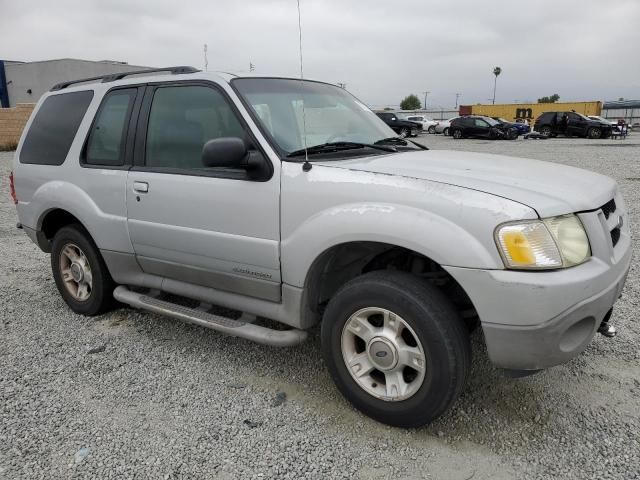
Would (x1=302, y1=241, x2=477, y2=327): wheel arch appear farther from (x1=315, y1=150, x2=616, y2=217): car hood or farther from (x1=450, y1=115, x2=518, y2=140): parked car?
(x1=450, y1=115, x2=518, y2=140): parked car

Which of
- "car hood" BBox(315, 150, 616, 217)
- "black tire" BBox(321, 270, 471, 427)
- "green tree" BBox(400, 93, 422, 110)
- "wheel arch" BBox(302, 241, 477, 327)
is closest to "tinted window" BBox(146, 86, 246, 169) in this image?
"car hood" BBox(315, 150, 616, 217)

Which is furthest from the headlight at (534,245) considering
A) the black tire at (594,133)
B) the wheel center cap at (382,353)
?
the black tire at (594,133)

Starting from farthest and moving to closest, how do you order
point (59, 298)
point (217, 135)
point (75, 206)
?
point (59, 298) → point (75, 206) → point (217, 135)

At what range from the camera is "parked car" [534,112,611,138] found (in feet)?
98.8

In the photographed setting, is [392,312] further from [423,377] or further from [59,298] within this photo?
[59,298]

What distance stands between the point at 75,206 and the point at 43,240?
763mm

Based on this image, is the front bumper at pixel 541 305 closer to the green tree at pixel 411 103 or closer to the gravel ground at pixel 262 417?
the gravel ground at pixel 262 417

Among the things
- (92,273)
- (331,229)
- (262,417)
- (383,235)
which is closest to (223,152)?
(331,229)

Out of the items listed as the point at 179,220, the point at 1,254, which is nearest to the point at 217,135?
the point at 179,220

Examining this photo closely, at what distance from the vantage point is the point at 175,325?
165 inches

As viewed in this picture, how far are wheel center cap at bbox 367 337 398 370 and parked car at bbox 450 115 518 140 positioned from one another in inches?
1187

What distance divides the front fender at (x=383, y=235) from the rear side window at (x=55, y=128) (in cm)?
234

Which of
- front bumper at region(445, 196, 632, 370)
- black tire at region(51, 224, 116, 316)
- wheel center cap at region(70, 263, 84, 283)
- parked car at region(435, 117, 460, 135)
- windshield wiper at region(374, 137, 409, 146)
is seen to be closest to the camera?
front bumper at region(445, 196, 632, 370)

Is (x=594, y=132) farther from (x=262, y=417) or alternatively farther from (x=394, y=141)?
(x=262, y=417)
